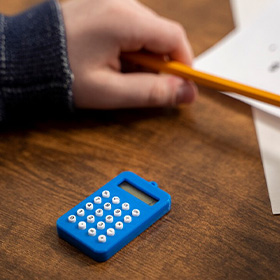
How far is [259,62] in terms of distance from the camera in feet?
2.35

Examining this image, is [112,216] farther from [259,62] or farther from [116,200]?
[259,62]

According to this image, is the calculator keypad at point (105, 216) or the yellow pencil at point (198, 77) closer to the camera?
the calculator keypad at point (105, 216)

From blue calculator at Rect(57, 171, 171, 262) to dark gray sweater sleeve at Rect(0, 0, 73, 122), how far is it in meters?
0.18

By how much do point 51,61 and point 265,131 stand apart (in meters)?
0.30

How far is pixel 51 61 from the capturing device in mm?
621

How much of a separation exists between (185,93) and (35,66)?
0.21 m

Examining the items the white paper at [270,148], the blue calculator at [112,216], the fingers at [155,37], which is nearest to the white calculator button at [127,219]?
the blue calculator at [112,216]

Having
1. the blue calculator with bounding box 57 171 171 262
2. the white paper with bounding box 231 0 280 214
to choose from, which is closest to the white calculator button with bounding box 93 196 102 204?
the blue calculator with bounding box 57 171 171 262

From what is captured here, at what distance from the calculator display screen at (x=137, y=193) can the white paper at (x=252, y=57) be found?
0.76 feet

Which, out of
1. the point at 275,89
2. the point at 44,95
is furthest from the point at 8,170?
the point at 275,89

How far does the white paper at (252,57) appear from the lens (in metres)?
0.68

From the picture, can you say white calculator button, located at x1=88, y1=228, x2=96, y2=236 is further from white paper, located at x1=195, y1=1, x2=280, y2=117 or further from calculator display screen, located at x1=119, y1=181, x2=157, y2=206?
white paper, located at x1=195, y1=1, x2=280, y2=117

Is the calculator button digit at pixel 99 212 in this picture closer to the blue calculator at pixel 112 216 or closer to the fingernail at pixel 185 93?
the blue calculator at pixel 112 216

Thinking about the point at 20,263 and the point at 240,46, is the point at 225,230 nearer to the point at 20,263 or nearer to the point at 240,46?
the point at 20,263
